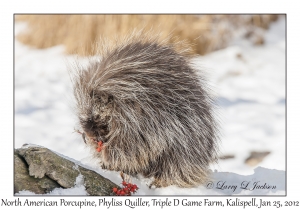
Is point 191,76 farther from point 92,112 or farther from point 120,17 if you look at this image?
point 120,17

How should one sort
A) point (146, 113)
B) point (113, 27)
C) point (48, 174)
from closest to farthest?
point (48, 174) → point (146, 113) → point (113, 27)

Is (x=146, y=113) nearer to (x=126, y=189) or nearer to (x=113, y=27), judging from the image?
(x=126, y=189)

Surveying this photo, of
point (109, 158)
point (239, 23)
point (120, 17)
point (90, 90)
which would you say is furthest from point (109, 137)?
point (239, 23)

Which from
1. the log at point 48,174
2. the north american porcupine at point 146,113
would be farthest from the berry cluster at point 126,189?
the north american porcupine at point 146,113

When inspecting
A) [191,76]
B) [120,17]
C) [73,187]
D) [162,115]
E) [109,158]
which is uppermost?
[120,17]

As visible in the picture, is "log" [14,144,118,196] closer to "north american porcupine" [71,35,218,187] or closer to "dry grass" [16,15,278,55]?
"north american porcupine" [71,35,218,187]

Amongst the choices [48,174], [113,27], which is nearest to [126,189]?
[48,174]
